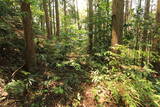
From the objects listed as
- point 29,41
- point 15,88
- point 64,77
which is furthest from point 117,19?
point 15,88

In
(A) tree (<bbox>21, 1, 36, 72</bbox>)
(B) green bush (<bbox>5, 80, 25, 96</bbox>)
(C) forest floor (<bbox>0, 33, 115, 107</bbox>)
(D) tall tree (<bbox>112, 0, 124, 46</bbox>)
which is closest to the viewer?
(B) green bush (<bbox>5, 80, 25, 96</bbox>)

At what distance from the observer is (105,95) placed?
3.58m

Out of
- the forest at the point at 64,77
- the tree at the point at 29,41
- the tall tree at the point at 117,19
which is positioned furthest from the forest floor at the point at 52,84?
the tall tree at the point at 117,19

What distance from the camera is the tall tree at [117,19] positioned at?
14.1 ft

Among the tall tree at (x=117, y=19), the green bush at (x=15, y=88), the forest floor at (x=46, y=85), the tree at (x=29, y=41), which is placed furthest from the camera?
the tall tree at (x=117, y=19)

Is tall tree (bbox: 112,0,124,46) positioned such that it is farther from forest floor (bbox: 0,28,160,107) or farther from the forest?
forest floor (bbox: 0,28,160,107)

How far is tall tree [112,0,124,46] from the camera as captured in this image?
14.1ft

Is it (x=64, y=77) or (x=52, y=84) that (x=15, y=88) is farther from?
(x=64, y=77)

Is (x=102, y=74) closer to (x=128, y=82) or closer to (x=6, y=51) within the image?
(x=128, y=82)

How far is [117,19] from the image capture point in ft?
14.4

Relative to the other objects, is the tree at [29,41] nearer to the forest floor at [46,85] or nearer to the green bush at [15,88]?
the forest floor at [46,85]

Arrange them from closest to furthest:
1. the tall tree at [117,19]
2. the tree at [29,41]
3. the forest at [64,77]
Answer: the forest at [64,77] → the tree at [29,41] → the tall tree at [117,19]

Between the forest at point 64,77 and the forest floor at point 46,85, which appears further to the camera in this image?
the forest at point 64,77

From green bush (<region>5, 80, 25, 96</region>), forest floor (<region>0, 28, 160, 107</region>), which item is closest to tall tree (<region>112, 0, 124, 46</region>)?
forest floor (<region>0, 28, 160, 107</region>)
